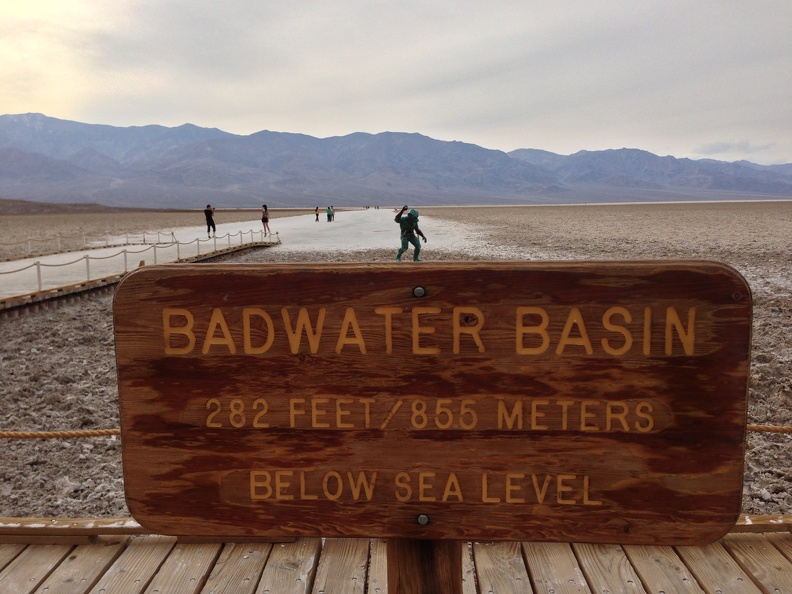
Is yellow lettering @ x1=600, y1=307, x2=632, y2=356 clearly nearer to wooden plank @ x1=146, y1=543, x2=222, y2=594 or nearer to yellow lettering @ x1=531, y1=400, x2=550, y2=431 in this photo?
yellow lettering @ x1=531, y1=400, x2=550, y2=431

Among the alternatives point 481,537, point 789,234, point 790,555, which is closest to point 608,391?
point 481,537

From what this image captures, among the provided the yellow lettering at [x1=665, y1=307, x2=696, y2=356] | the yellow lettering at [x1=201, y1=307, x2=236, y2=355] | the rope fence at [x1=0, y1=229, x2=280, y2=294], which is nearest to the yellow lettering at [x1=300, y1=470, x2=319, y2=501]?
the yellow lettering at [x1=201, y1=307, x2=236, y2=355]

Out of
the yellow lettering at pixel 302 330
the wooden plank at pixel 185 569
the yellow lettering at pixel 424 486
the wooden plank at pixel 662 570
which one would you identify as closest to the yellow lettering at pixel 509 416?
the yellow lettering at pixel 424 486

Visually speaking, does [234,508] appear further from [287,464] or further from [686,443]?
[686,443]

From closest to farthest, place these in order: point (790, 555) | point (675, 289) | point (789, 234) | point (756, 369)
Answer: point (675, 289), point (790, 555), point (756, 369), point (789, 234)

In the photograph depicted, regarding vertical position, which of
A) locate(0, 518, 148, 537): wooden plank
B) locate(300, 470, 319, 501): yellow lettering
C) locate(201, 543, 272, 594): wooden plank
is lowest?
locate(201, 543, 272, 594): wooden plank

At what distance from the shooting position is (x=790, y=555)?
2631 millimetres

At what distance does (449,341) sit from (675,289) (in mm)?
570

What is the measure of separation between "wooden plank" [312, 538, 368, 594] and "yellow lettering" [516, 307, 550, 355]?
1502mm

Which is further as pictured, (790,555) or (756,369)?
(756,369)

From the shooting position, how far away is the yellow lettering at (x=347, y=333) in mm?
1593

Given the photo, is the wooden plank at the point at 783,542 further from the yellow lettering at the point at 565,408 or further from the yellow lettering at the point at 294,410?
the yellow lettering at the point at 294,410

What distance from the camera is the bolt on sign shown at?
1.55 meters

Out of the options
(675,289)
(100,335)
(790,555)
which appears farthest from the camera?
(100,335)
